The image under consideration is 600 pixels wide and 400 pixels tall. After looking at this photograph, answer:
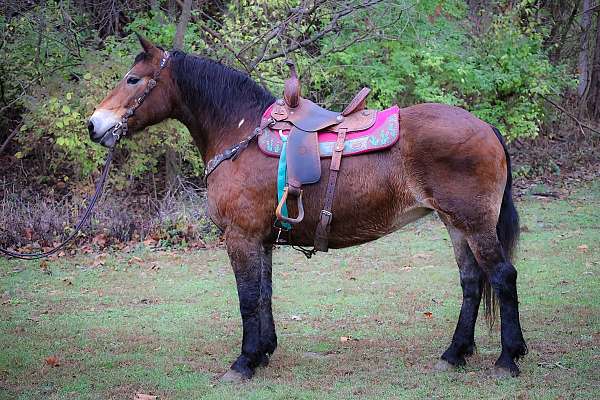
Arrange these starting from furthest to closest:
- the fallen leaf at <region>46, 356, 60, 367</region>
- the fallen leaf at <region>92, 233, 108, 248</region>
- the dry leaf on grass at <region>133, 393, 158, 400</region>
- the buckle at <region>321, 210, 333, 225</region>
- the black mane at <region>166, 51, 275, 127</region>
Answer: the fallen leaf at <region>92, 233, 108, 248</region> < the fallen leaf at <region>46, 356, 60, 367</region> < the black mane at <region>166, 51, 275, 127</region> < the buckle at <region>321, 210, 333, 225</region> < the dry leaf on grass at <region>133, 393, 158, 400</region>

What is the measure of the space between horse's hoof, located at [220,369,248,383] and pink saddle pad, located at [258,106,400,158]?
156cm

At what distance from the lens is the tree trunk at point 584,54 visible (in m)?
18.8

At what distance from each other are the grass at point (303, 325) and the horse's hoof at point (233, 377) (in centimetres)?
10

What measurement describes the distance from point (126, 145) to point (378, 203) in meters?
8.40

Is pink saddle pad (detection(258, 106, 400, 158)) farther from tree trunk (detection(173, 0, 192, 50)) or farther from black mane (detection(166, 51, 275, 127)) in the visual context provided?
tree trunk (detection(173, 0, 192, 50))

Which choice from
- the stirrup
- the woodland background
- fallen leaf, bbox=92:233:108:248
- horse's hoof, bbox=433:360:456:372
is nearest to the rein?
the stirrup

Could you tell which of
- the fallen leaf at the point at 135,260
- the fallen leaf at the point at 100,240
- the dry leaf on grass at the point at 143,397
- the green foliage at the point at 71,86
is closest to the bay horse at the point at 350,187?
the dry leaf on grass at the point at 143,397

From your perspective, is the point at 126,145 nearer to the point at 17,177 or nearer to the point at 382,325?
the point at 17,177

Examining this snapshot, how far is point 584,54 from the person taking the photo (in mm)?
19094

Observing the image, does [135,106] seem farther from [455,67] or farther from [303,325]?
[455,67]

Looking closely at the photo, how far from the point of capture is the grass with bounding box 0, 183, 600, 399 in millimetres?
4785

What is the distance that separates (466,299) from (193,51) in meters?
8.34

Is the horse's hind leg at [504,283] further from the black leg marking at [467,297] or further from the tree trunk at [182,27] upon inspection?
the tree trunk at [182,27]

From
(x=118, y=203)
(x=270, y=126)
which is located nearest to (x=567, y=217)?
(x=118, y=203)
